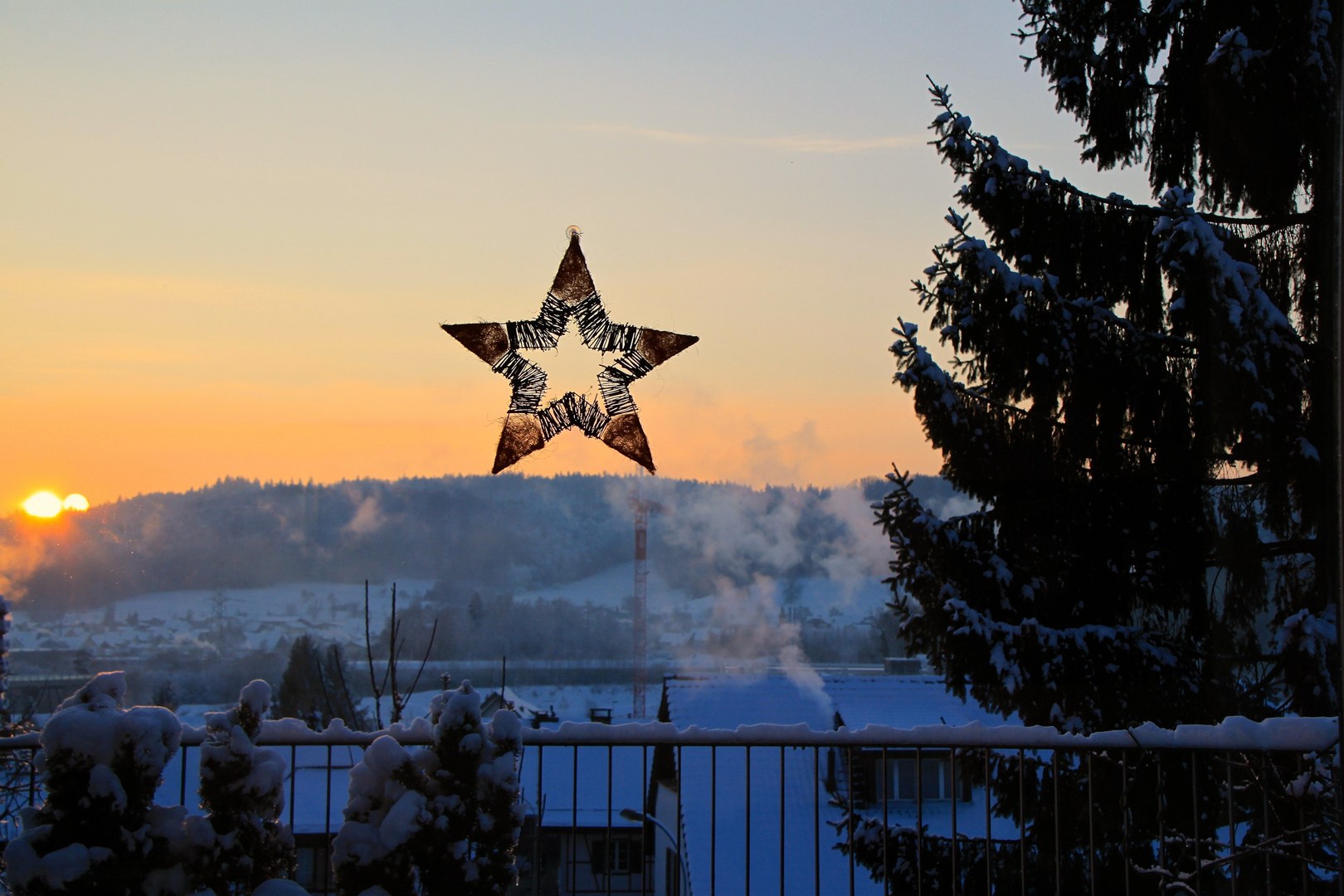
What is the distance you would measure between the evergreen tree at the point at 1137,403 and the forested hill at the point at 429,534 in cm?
73

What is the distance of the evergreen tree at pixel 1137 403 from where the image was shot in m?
6.26

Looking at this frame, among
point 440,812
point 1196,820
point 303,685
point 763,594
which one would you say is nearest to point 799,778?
point 763,594

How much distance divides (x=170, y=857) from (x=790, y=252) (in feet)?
12.6

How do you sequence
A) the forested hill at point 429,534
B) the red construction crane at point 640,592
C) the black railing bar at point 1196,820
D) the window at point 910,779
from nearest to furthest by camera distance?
the black railing bar at point 1196,820 < the forested hill at point 429,534 < the red construction crane at point 640,592 < the window at point 910,779

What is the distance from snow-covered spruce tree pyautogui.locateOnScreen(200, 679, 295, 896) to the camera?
2.59m

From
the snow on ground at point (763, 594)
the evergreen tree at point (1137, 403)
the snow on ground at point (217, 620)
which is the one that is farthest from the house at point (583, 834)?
the evergreen tree at point (1137, 403)

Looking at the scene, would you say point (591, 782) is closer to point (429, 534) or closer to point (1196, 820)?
point (429, 534)

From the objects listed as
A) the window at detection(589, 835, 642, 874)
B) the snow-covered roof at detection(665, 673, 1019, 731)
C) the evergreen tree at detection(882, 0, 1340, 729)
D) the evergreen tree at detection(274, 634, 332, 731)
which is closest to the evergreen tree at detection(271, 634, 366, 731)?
the evergreen tree at detection(274, 634, 332, 731)

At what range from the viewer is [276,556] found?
770 cm

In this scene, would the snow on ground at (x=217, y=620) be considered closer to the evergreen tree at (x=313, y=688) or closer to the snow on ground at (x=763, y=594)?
the evergreen tree at (x=313, y=688)

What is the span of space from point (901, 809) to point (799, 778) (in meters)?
0.83

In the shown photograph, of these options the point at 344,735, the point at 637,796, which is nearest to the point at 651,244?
the point at 344,735

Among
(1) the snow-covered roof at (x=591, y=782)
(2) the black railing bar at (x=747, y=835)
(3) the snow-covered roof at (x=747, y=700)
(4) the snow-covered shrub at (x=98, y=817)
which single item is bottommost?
(1) the snow-covered roof at (x=591, y=782)

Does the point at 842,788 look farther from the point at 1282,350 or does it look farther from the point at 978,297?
the point at 1282,350
